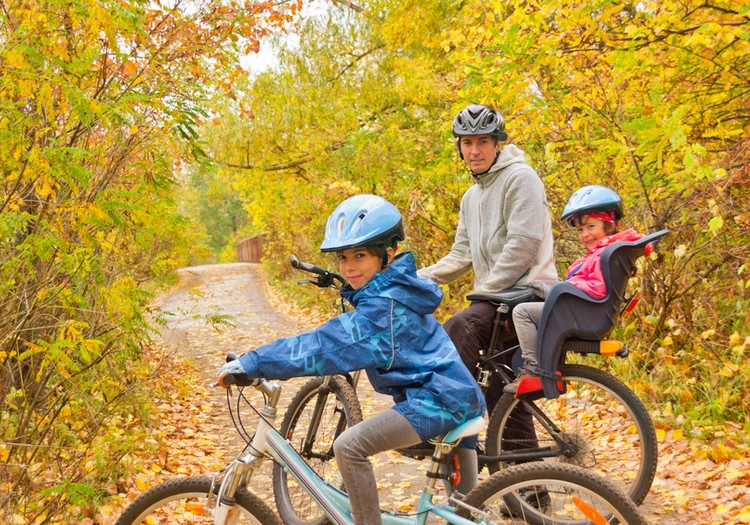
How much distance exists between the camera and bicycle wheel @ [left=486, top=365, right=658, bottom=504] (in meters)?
3.72

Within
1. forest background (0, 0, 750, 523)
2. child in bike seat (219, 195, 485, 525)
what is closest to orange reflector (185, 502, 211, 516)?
child in bike seat (219, 195, 485, 525)

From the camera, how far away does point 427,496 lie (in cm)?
283

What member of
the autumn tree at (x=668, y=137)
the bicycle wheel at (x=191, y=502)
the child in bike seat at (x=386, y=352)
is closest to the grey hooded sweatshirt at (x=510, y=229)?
the child in bike seat at (x=386, y=352)

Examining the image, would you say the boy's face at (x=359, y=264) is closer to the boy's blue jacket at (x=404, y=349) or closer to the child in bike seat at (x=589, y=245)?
the boy's blue jacket at (x=404, y=349)

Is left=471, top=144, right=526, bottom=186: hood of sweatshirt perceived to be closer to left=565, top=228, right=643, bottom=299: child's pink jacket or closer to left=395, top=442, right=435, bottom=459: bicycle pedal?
left=565, top=228, right=643, bottom=299: child's pink jacket

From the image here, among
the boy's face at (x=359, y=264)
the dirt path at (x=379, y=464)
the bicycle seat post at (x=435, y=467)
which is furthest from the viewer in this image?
the dirt path at (x=379, y=464)

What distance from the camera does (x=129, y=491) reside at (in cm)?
518

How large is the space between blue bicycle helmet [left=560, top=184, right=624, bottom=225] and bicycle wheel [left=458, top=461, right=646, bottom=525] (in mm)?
1666

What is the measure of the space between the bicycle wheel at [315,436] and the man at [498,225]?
72 cm

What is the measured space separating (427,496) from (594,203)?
1968mm

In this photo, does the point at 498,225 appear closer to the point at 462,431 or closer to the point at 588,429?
the point at 588,429

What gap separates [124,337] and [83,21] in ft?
6.73

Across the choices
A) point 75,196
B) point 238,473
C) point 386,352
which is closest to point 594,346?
point 386,352

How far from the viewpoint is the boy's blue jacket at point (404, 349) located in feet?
8.88
